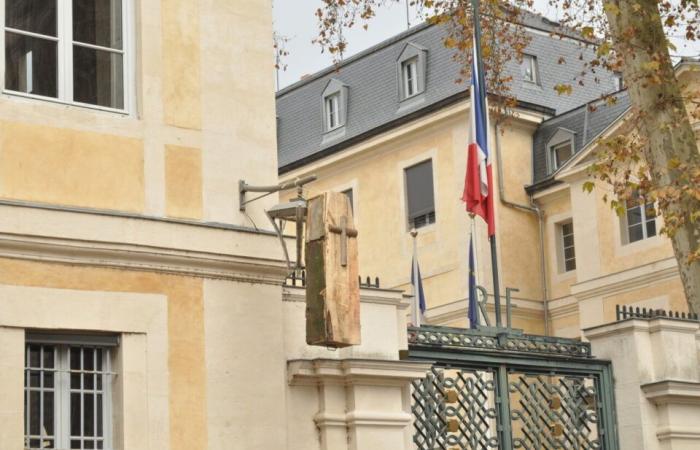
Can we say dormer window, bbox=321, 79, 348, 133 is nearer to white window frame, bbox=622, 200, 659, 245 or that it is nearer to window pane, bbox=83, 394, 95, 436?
white window frame, bbox=622, 200, 659, 245

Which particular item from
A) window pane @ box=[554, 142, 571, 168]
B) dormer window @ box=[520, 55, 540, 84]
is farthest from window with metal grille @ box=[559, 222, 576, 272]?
dormer window @ box=[520, 55, 540, 84]

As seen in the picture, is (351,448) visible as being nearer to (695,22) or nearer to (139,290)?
(139,290)

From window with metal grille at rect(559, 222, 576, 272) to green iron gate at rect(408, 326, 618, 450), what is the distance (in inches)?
977

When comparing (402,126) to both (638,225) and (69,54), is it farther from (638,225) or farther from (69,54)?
(69,54)

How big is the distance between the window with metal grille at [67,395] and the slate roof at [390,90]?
91.9 ft

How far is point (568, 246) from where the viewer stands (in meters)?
40.1

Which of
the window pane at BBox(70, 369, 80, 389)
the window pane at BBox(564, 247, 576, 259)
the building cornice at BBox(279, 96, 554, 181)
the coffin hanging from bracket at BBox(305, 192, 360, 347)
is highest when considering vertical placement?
the building cornice at BBox(279, 96, 554, 181)

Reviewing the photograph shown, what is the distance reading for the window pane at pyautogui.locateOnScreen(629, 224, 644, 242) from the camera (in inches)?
1454

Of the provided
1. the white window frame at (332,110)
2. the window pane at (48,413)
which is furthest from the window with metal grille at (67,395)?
→ the white window frame at (332,110)

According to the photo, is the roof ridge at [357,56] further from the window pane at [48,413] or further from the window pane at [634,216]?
the window pane at [48,413]

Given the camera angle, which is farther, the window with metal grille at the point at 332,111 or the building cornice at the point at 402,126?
the window with metal grille at the point at 332,111

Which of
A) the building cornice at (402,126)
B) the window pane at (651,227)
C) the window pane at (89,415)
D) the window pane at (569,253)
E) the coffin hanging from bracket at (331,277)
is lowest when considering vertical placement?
the window pane at (89,415)

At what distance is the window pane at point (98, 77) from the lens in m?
12.1

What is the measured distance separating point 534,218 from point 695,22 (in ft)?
69.8
